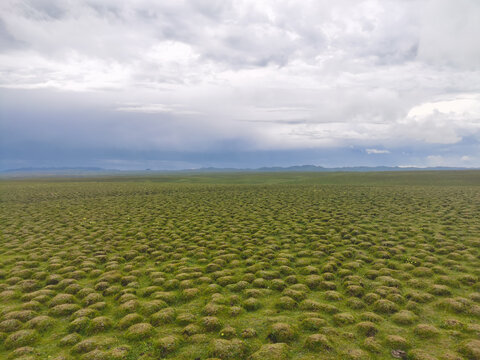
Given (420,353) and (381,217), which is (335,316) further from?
(381,217)

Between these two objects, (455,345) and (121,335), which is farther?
(121,335)

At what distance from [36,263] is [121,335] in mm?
11248

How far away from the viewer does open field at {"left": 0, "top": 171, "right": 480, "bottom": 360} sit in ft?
29.1

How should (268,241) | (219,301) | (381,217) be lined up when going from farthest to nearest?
(381,217), (268,241), (219,301)

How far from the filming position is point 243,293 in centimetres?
1287

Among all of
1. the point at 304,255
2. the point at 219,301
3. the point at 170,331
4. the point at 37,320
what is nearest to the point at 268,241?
the point at 304,255

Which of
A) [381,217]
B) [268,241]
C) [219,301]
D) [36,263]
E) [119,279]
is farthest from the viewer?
[381,217]

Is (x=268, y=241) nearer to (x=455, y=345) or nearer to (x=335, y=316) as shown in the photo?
(x=335, y=316)

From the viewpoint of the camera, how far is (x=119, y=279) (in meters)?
14.7

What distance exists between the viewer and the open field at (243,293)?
349 inches

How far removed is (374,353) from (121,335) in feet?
27.4

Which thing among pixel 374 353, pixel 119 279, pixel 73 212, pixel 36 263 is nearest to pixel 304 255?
pixel 374 353

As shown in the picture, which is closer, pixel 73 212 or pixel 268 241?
pixel 268 241

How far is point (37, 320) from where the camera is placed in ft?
33.9
